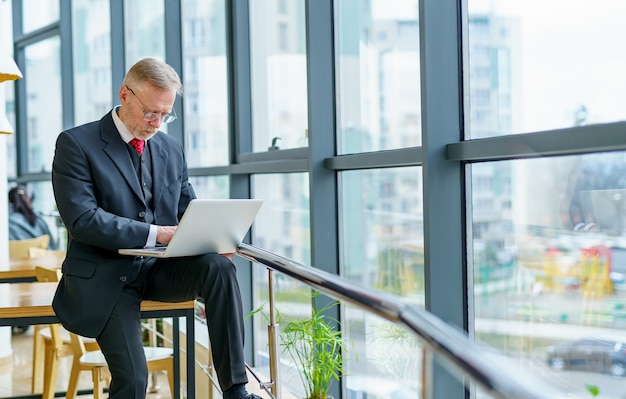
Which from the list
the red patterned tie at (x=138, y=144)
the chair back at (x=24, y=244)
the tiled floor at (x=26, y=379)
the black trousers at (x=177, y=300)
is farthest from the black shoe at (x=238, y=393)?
the chair back at (x=24, y=244)

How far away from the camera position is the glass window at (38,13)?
28.0ft

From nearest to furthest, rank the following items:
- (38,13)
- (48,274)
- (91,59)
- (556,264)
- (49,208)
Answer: (556,264), (48,274), (91,59), (49,208), (38,13)

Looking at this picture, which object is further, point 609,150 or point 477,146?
point 477,146

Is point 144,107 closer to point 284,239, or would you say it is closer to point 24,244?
point 284,239

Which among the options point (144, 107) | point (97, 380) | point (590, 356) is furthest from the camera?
point (97, 380)

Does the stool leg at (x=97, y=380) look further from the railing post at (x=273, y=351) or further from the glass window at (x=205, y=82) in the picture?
the glass window at (x=205, y=82)

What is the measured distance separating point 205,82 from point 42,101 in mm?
4318

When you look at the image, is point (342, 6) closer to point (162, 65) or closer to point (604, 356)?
point (162, 65)

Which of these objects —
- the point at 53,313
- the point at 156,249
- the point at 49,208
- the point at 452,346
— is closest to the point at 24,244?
the point at 49,208

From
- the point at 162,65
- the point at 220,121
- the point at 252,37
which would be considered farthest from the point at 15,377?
the point at 162,65

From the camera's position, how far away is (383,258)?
295 centimetres

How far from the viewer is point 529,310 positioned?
210cm

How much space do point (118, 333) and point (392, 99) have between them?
122 centimetres

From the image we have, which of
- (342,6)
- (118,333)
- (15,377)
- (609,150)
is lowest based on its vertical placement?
(15,377)
